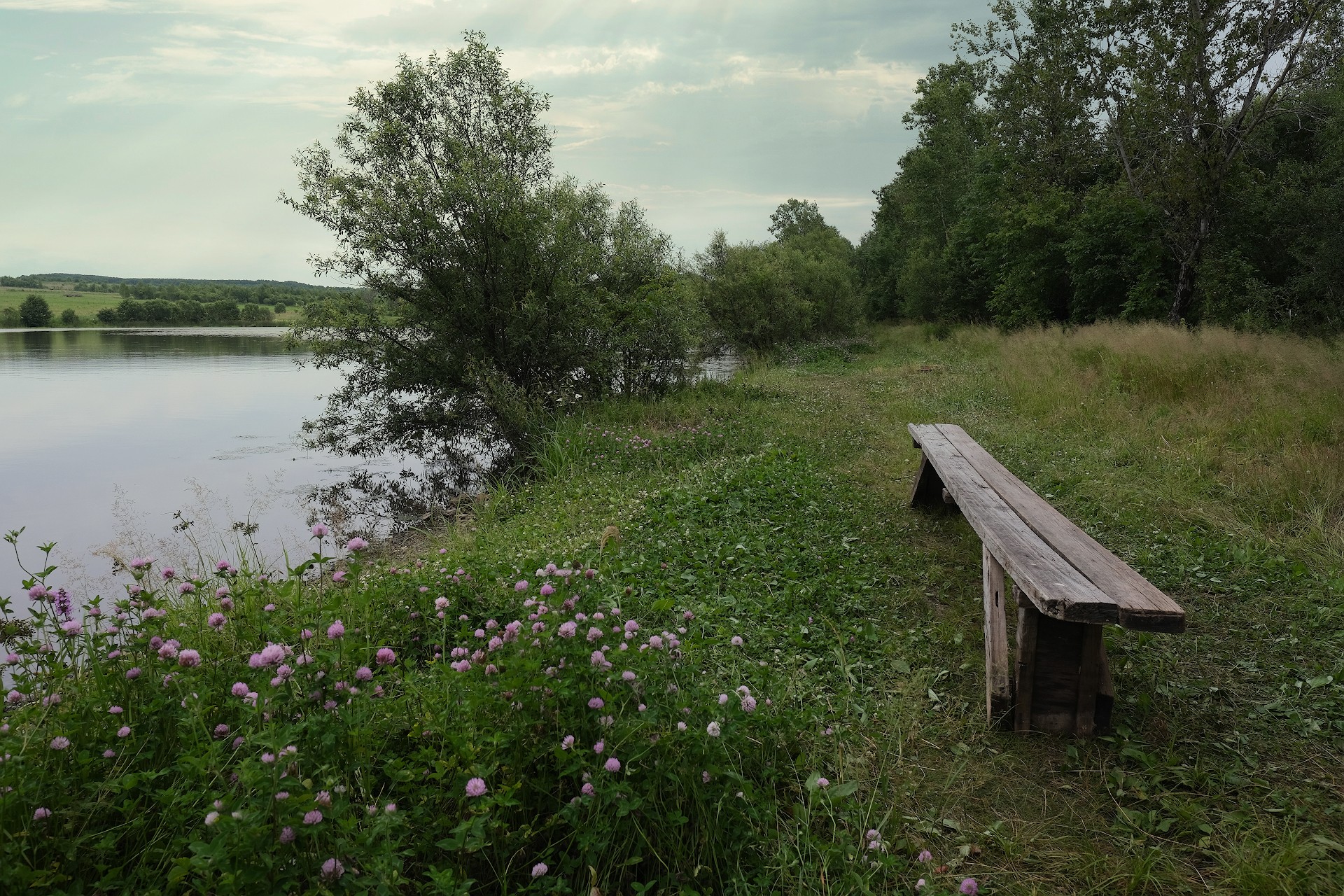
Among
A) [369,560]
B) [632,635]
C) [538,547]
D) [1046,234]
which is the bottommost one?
[369,560]

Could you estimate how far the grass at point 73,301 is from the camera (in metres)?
47.0

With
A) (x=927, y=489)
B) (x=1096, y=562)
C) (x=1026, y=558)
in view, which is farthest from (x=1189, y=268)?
(x=1026, y=558)

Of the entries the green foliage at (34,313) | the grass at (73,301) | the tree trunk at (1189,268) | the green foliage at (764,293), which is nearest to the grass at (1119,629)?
the tree trunk at (1189,268)

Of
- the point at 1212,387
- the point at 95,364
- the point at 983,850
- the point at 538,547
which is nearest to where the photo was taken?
the point at 983,850

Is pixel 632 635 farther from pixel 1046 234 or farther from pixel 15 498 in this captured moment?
pixel 1046 234

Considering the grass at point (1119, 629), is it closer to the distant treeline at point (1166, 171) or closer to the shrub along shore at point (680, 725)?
the shrub along shore at point (680, 725)

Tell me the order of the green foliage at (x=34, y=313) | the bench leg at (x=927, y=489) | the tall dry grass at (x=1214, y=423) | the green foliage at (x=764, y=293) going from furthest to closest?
the green foliage at (x=34, y=313)
the green foliage at (x=764, y=293)
the bench leg at (x=927, y=489)
the tall dry grass at (x=1214, y=423)

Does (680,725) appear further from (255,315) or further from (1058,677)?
(255,315)

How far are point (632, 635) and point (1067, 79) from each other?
69.5 feet

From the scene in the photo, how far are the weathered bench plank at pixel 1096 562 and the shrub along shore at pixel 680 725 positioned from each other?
0.64m

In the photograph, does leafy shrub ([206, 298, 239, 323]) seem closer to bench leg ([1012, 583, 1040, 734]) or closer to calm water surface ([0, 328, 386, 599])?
calm water surface ([0, 328, 386, 599])

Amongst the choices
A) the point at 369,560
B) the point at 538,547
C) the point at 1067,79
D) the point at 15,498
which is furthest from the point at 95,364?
the point at 1067,79

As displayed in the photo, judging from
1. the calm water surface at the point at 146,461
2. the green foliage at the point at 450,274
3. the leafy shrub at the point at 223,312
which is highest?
the leafy shrub at the point at 223,312

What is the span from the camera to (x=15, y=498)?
9.53 metres
